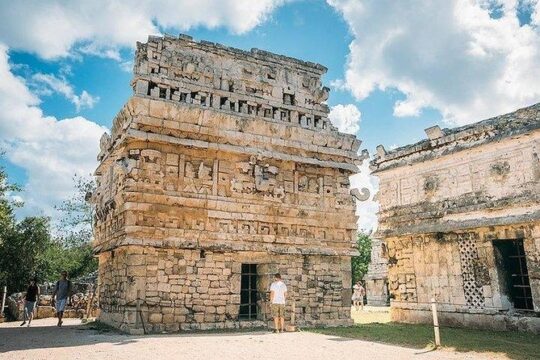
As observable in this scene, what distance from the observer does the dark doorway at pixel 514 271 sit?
436 inches

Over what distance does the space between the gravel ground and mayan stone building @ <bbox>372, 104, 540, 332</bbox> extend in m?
4.80

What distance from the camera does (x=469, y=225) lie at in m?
11.7

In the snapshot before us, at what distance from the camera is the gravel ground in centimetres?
623

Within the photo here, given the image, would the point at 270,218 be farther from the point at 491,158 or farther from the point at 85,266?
the point at 85,266

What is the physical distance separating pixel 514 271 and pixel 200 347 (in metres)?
9.30

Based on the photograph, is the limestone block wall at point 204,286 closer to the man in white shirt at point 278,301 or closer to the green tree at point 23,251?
the man in white shirt at point 278,301

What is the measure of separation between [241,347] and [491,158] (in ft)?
Result: 29.4

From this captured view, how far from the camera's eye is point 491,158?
11.6 m

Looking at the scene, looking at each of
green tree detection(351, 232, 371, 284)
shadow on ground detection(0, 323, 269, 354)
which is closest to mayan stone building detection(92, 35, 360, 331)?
shadow on ground detection(0, 323, 269, 354)

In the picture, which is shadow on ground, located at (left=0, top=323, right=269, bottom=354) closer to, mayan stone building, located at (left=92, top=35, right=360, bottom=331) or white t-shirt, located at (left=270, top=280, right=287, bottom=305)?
mayan stone building, located at (left=92, top=35, right=360, bottom=331)

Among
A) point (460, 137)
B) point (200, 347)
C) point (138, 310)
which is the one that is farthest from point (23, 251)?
point (460, 137)

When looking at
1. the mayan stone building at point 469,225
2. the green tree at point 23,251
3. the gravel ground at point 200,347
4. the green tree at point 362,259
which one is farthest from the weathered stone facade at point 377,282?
the green tree at point 23,251

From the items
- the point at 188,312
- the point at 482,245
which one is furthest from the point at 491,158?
the point at 188,312

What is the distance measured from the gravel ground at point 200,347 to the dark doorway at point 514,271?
5031 mm
